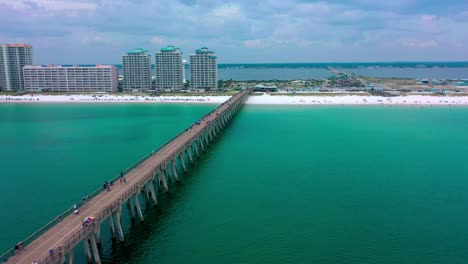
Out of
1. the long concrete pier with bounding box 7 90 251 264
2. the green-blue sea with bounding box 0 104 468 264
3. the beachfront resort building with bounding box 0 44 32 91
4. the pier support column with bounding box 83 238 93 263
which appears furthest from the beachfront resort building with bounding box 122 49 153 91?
the pier support column with bounding box 83 238 93 263

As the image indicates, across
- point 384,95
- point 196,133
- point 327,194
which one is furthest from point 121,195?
point 384,95

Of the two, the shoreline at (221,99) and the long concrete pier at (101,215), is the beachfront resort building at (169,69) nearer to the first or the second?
the shoreline at (221,99)

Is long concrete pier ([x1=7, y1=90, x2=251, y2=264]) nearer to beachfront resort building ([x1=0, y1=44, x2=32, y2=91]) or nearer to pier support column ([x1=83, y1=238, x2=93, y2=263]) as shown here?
pier support column ([x1=83, y1=238, x2=93, y2=263])

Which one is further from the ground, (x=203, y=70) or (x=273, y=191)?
(x=203, y=70)

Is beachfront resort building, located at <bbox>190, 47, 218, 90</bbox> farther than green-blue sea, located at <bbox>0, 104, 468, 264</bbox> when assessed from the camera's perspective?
Yes

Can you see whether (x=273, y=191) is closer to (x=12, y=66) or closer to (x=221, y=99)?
(x=221, y=99)

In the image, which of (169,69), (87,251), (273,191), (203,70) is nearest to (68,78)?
(169,69)
